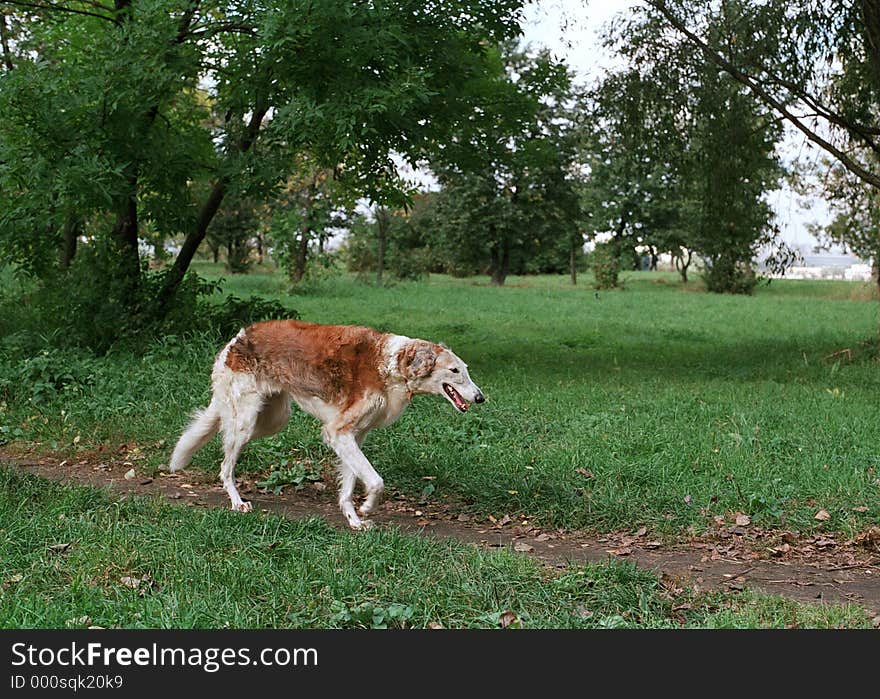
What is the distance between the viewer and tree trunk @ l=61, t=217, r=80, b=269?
47.5 feet

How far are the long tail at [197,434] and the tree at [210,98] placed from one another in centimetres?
410

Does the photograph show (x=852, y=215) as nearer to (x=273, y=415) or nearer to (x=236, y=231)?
Result: (x=273, y=415)

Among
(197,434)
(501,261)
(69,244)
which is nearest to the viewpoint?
(197,434)

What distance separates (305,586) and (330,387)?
2225 mm

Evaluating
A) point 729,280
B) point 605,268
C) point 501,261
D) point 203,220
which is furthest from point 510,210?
point 203,220

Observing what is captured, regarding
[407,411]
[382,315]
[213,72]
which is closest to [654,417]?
[407,411]

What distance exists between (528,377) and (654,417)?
2.76 metres

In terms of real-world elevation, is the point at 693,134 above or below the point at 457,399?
above

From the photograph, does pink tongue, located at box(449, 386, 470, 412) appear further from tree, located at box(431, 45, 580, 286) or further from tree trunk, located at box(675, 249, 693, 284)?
tree trunk, located at box(675, 249, 693, 284)

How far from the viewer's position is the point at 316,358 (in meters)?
7.30

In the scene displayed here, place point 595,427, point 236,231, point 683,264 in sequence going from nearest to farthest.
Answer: point 595,427 < point 236,231 < point 683,264

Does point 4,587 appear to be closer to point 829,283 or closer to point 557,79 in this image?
point 557,79

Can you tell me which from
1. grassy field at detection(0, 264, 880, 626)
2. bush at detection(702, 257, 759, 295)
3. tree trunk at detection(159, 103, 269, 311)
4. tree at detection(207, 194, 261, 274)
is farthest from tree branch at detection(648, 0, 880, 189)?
tree at detection(207, 194, 261, 274)

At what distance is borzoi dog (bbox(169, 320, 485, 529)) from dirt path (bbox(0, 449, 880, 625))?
429 millimetres
